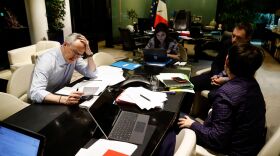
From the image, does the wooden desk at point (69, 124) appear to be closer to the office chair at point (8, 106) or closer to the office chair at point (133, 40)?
the office chair at point (8, 106)

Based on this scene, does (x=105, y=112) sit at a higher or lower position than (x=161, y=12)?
lower

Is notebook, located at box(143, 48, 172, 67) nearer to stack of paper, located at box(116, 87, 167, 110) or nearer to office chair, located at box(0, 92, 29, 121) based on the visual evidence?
stack of paper, located at box(116, 87, 167, 110)

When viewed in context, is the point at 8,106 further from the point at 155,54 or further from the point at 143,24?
the point at 143,24

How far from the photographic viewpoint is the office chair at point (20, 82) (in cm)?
195

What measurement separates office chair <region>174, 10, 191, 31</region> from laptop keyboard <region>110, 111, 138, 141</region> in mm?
5500

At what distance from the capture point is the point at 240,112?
1299 mm

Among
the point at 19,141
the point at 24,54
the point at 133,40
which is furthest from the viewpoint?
the point at 133,40

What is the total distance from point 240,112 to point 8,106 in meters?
1.53

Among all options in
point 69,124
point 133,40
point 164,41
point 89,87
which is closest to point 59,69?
point 89,87

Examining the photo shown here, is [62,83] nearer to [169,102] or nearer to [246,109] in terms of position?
[169,102]

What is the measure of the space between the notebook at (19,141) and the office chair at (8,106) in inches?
31.0

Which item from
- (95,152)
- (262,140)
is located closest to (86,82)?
(95,152)

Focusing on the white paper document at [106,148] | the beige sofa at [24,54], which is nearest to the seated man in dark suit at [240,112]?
the white paper document at [106,148]

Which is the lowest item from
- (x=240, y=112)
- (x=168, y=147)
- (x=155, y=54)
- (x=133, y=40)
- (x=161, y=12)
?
(x=168, y=147)
